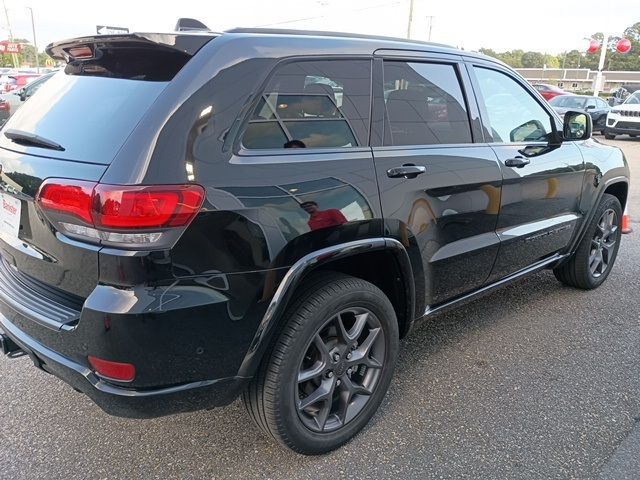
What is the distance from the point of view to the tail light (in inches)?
72.2

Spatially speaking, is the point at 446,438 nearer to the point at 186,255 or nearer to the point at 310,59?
the point at 186,255

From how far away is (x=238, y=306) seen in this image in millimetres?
2018

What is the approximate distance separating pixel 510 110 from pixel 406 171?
137 centimetres

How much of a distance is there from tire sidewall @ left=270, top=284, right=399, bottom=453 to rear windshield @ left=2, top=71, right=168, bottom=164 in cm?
101

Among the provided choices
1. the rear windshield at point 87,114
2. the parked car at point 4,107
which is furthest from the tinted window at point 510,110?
the parked car at point 4,107

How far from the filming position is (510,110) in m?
3.55

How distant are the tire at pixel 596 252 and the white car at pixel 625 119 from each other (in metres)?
15.8

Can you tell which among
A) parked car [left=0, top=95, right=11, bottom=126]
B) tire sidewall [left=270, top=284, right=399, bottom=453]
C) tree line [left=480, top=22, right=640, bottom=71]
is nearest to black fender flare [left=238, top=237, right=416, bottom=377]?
tire sidewall [left=270, top=284, right=399, bottom=453]

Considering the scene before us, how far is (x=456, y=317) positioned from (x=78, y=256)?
286 cm

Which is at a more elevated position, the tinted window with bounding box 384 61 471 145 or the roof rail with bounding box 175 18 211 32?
the roof rail with bounding box 175 18 211 32

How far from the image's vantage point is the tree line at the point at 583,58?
296 ft

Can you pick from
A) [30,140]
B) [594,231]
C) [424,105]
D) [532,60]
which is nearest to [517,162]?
[424,105]

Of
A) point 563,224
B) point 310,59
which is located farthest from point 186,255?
point 563,224

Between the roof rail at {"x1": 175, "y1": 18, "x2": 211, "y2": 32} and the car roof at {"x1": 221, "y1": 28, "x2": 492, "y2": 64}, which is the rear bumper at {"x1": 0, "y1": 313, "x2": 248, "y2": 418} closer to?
the car roof at {"x1": 221, "y1": 28, "x2": 492, "y2": 64}
